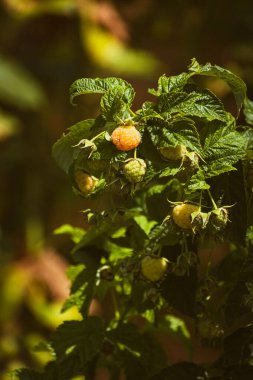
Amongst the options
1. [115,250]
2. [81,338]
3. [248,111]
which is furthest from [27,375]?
[248,111]

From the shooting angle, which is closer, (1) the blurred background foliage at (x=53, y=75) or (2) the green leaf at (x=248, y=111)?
(2) the green leaf at (x=248, y=111)

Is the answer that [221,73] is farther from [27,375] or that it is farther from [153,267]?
[27,375]

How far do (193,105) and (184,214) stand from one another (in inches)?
4.2

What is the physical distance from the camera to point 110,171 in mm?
741

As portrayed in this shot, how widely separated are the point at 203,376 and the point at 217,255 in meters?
1.78

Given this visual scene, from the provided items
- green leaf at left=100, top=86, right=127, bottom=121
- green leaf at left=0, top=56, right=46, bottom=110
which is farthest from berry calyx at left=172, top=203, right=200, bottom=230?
green leaf at left=0, top=56, right=46, bottom=110

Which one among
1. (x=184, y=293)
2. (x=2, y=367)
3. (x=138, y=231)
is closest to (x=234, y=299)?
(x=184, y=293)

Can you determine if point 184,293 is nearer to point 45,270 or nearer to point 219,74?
point 219,74

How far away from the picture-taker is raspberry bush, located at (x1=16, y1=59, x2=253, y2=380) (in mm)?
729

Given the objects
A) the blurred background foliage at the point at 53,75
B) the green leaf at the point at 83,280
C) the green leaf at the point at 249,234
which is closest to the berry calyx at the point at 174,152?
the green leaf at the point at 249,234

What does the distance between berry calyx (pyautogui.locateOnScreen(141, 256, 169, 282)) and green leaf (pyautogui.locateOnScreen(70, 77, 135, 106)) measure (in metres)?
0.16

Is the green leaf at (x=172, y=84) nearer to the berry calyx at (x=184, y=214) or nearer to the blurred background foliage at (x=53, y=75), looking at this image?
the berry calyx at (x=184, y=214)

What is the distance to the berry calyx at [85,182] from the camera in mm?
768

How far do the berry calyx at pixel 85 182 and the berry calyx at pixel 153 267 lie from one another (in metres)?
0.09
